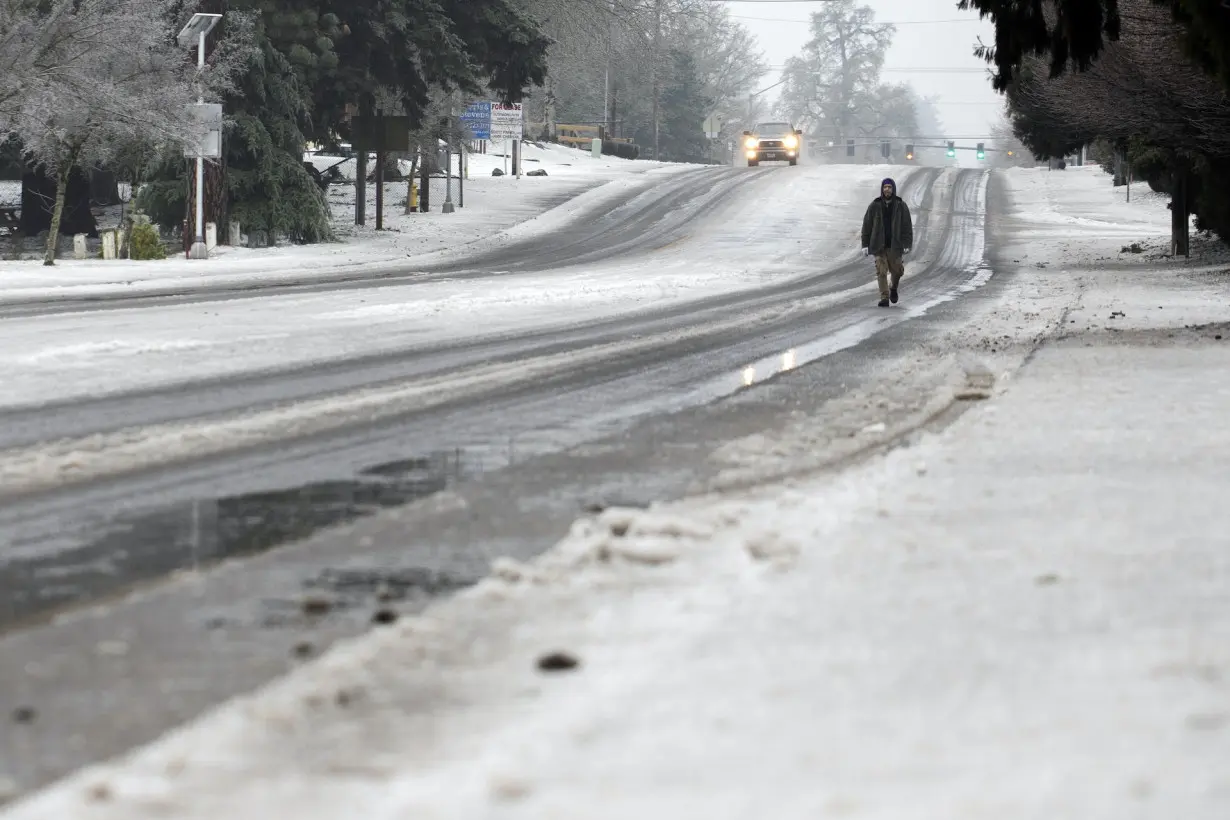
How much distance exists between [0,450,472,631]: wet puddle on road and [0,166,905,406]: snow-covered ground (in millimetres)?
4375

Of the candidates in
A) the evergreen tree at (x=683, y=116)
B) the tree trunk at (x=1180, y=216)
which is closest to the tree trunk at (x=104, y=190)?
the tree trunk at (x=1180, y=216)

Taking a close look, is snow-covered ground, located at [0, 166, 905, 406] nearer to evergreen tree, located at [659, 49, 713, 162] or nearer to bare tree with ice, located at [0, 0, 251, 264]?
bare tree with ice, located at [0, 0, 251, 264]

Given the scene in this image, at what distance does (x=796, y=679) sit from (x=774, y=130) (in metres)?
74.6

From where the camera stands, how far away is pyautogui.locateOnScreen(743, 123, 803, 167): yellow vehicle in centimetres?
7650

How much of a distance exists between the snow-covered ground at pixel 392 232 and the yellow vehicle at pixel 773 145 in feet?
17.7

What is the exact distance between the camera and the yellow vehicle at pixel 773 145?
76500 mm

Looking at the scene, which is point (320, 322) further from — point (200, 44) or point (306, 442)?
point (200, 44)

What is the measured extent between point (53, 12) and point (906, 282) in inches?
597

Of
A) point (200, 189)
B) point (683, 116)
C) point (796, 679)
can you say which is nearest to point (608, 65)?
point (683, 116)

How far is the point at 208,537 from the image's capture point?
688cm

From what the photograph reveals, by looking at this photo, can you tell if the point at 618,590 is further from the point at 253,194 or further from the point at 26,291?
the point at 253,194

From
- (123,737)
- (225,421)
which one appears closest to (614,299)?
(225,421)

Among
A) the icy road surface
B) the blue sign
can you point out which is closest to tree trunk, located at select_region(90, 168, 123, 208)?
the blue sign

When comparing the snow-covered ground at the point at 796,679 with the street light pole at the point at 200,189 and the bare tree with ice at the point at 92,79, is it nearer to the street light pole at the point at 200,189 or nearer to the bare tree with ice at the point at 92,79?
the bare tree with ice at the point at 92,79
